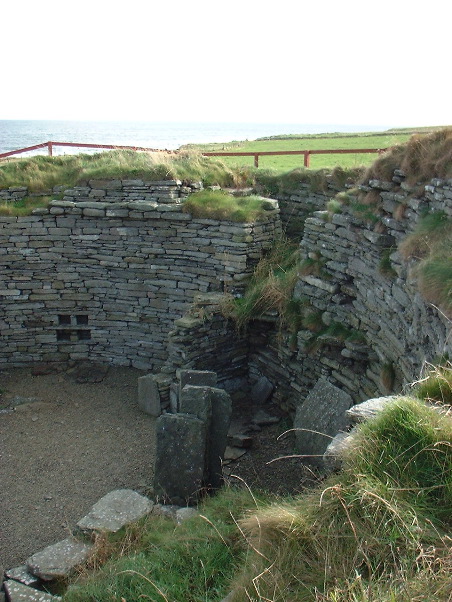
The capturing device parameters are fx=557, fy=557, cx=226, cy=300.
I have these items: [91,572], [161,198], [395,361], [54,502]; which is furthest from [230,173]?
[91,572]

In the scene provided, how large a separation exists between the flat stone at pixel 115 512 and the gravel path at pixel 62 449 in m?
1.06

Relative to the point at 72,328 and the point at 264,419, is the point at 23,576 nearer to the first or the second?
the point at 264,419

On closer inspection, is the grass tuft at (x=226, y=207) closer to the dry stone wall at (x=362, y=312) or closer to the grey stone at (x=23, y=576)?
the dry stone wall at (x=362, y=312)

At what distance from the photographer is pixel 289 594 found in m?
3.41

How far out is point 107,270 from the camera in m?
12.3

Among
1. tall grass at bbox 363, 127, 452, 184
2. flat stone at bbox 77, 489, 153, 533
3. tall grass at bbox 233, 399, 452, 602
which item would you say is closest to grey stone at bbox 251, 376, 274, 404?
flat stone at bbox 77, 489, 153, 533

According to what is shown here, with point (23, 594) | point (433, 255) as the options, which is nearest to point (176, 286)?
point (433, 255)

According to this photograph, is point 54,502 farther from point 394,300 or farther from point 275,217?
point 275,217

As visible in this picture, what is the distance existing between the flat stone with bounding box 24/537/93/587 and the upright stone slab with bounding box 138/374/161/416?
13.8ft

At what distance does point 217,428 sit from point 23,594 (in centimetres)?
304

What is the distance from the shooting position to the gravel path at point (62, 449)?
7711mm

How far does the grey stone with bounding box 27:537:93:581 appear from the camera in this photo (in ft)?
19.4

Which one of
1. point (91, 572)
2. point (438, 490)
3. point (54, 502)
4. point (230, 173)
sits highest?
point (230, 173)

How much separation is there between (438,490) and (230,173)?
10.5 metres
